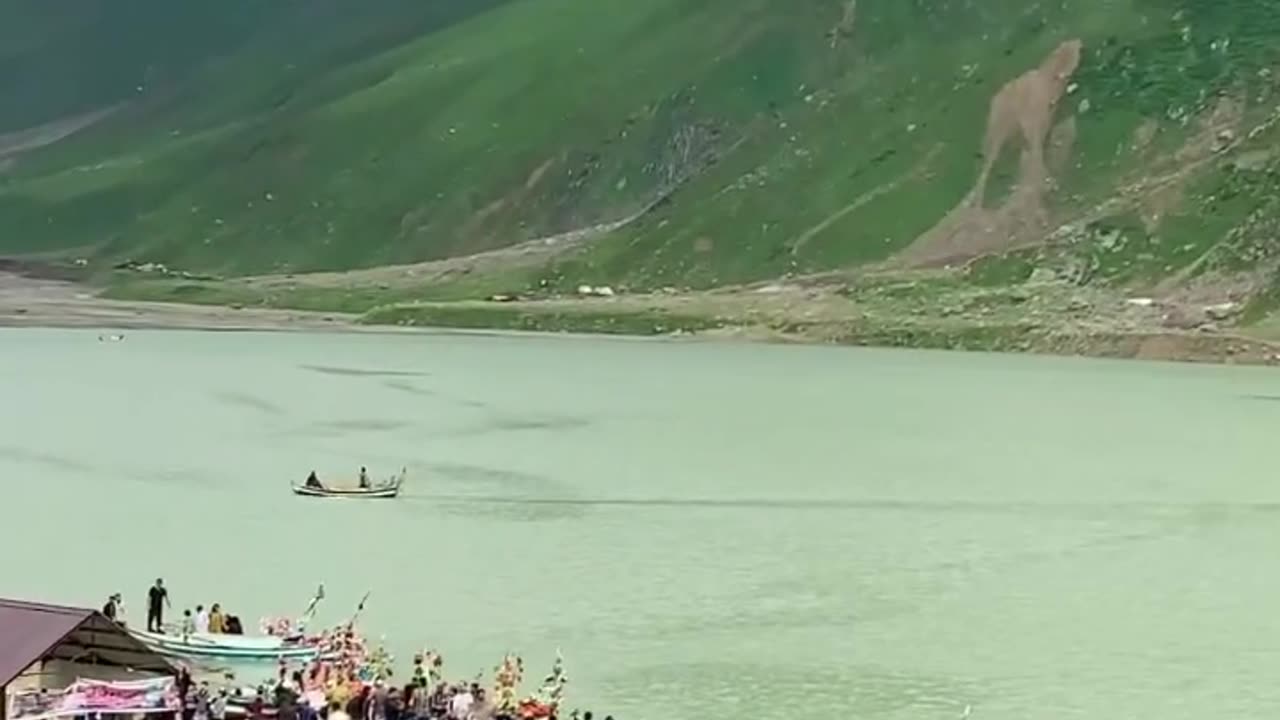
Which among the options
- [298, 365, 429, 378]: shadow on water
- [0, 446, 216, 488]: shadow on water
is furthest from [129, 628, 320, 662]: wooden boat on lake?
[298, 365, 429, 378]: shadow on water

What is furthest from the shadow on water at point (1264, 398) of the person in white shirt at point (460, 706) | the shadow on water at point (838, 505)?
the person in white shirt at point (460, 706)

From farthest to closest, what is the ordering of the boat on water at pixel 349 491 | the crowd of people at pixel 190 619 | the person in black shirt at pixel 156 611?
the boat on water at pixel 349 491 → the person in black shirt at pixel 156 611 → the crowd of people at pixel 190 619

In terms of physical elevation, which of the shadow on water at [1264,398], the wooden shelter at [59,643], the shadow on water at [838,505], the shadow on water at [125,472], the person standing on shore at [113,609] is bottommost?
the wooden shelter at [59,643]

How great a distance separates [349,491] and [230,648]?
4291 centimetres

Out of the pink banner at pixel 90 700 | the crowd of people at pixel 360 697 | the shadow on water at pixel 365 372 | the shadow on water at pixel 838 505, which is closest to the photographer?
the pink banner at pixel 90 700

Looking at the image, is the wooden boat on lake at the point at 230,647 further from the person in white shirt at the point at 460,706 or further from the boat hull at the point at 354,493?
the boat hull at the point at 354,493

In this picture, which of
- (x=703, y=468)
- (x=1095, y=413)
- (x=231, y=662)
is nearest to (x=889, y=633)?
(x=231, y=662)

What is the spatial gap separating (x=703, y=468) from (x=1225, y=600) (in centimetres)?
4118

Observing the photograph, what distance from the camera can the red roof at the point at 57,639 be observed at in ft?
134

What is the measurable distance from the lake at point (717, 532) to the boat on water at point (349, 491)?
3.20ft

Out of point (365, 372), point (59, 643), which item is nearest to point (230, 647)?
point (59, 643)

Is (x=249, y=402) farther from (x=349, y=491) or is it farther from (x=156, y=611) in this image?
(x=156, y=611)

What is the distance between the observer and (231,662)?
2184 inches

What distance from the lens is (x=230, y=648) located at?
5588 cm
